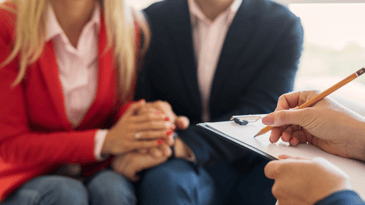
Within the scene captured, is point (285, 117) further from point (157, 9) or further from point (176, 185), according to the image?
point (157, 9)

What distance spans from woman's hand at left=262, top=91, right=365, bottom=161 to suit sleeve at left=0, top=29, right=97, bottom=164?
489 millimetres

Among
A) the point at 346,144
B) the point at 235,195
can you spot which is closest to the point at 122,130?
the point at 235,195

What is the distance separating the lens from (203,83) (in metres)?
0.88

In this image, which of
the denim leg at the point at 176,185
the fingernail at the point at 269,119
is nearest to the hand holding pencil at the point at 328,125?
the fingernail at the point at 269,119

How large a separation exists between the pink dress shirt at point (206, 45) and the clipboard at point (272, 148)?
0.37 meters

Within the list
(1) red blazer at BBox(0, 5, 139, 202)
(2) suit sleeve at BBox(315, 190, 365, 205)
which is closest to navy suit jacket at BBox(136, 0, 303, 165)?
(1) red blazer at BBox(0, 5, 139, 202)

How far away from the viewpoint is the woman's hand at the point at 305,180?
0.32m

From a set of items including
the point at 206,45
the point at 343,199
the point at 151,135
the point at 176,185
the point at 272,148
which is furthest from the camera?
the point at 206,45

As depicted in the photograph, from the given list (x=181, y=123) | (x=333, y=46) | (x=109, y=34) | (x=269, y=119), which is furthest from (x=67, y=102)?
(x=333, y=46)

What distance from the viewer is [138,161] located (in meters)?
0.72

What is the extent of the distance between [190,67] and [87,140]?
1.20 ft

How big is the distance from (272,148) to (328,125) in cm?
12

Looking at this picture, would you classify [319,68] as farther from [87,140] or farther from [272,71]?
[87,140]

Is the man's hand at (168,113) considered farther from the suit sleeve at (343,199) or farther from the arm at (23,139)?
the suit sleeve at (343,199)
